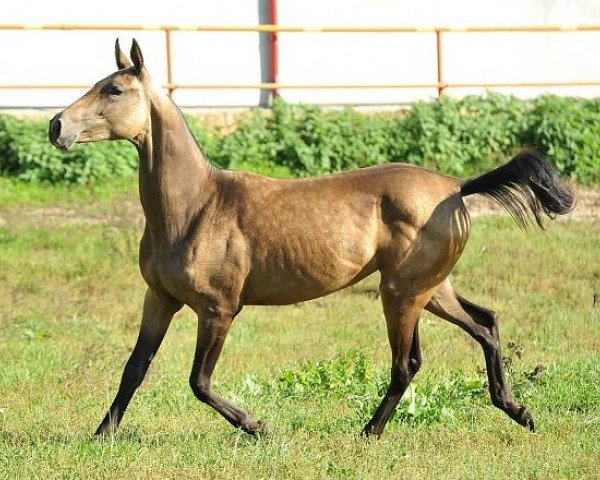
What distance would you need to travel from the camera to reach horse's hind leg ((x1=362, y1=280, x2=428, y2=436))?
817 cm

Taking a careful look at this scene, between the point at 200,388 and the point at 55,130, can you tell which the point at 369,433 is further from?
the point at 55,130

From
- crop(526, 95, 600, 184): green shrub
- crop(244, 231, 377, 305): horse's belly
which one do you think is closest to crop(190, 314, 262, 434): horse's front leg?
crop(244, 231, 377, 305): horse's belly

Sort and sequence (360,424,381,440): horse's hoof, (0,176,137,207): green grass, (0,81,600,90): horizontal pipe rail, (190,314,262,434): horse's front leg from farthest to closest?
(0,81,600,90): horizontal pipe rail
(0,176,137,207): green grass
(360,424,381,440): horse's hoof
(190,314,262,434): horse's front leg

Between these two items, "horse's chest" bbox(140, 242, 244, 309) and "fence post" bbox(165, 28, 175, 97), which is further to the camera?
"fence post" bbox(165, 28, 175, 97)

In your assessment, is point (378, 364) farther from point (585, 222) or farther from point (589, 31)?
point (589, 31)

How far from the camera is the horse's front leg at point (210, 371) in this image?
7.91 m

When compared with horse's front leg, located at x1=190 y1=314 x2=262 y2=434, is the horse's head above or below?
above

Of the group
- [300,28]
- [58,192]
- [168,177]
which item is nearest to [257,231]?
[168,177]

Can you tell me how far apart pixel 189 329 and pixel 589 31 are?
10973mm

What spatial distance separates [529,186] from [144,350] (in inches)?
101

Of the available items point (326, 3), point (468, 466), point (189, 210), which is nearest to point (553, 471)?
point (468, 466)

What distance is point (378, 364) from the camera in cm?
1059

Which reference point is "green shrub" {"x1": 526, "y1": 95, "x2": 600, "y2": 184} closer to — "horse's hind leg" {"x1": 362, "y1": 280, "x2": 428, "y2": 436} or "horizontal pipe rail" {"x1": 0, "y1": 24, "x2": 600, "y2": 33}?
"horizontal pipe rail" {"x1": 0, "y1": 24, "x2": 600, "y2": 33}

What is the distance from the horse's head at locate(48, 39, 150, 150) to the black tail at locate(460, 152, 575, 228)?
2038 mm
